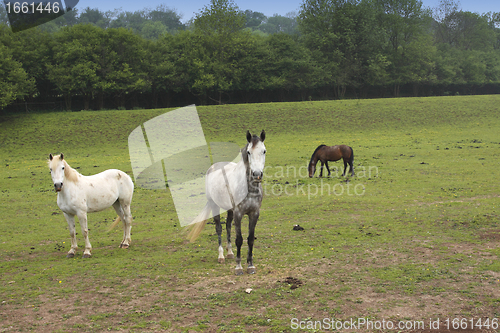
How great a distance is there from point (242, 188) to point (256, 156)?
2.92ft

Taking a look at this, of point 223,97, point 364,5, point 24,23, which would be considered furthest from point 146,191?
point 364,5

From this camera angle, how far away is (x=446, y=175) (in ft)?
58.7

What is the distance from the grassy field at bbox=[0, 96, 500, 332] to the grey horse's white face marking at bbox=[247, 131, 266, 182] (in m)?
2.00

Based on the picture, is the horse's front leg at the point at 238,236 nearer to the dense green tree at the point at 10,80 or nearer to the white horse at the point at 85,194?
the white horse at the point at 85,194

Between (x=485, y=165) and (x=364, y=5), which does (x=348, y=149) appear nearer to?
(x=485, y=165)

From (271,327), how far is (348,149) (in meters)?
14.9

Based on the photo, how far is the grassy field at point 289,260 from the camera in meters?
5.84

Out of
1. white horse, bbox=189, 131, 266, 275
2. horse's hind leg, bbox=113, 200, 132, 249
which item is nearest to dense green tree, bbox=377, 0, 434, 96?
horse's hind leg, bbox=113, 200, 132, 249

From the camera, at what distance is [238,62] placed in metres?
58.4

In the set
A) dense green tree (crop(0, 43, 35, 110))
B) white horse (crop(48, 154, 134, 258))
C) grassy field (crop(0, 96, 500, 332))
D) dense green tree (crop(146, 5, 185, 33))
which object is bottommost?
grassy field (crop(0, 96, 500, 332))

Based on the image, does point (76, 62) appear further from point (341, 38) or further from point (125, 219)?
point (125, 219)

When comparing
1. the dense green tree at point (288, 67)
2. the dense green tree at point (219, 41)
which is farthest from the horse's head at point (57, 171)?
the dense green tree at point (288, 67)

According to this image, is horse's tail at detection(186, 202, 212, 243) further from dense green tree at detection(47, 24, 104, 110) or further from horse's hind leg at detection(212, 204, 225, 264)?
dense green tree at detection(47, 24, 104, 110)

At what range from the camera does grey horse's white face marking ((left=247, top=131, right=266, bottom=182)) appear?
6.48 m
